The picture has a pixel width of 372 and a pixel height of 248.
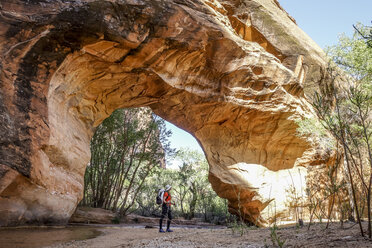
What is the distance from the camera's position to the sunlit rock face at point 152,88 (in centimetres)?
650

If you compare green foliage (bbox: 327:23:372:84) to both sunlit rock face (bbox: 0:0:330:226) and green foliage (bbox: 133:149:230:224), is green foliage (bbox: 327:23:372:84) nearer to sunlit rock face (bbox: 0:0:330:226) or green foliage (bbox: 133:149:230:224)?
sunlit rock face (bbox: 0:0:330:226)

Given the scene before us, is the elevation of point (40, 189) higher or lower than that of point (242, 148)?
lower

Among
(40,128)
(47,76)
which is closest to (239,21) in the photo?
(47,76)

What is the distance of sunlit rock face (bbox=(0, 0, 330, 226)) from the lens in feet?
21.3

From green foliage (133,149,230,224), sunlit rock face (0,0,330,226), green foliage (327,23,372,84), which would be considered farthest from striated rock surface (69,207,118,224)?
green foliage (327,23,372,84)

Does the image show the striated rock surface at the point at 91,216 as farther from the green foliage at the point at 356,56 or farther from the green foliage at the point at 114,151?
the green foliage at the point at 356,56

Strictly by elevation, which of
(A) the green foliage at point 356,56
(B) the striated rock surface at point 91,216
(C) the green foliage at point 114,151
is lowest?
(B) the striated rock surface at point 91,216

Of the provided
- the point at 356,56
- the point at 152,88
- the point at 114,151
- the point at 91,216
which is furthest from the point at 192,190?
the point at 356,56

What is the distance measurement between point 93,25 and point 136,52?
1624 millimetres

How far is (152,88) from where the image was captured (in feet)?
34.7

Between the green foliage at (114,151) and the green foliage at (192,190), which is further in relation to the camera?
the green foliage at (192,190)

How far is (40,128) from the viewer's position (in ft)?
22.0

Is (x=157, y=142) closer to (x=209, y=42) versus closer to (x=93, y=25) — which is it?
(x=209, y=42)

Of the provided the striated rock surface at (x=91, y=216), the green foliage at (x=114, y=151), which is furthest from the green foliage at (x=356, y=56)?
the striated rock surface at (x=91, y=216)
